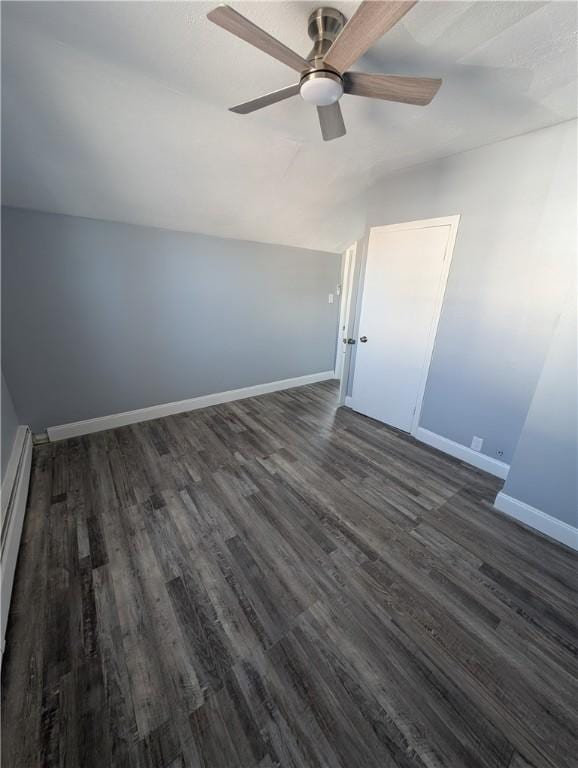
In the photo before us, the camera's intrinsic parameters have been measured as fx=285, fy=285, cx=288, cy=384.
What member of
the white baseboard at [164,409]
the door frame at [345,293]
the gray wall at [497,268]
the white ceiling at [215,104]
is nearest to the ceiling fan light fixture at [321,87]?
the white ceiling at [215,104]

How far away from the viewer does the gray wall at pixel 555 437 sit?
1689 millimetres

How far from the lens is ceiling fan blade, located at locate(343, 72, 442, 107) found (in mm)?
1231

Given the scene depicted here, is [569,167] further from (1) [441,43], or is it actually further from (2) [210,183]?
(2) [210,183]

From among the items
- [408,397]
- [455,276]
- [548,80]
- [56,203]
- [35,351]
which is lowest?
[408,397]

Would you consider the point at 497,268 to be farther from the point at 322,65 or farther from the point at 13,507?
the point at 13,507

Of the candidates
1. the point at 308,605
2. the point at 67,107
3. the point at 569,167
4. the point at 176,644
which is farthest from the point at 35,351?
the point at 569,167

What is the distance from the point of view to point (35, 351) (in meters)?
2.47

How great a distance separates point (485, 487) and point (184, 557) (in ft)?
7.46

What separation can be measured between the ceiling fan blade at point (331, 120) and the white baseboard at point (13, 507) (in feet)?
8.92

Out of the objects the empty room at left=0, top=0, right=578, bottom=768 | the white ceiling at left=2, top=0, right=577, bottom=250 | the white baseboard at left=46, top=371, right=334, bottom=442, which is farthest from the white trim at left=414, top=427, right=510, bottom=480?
the white ceiling at left=2, top=0, right=577, bottom=250

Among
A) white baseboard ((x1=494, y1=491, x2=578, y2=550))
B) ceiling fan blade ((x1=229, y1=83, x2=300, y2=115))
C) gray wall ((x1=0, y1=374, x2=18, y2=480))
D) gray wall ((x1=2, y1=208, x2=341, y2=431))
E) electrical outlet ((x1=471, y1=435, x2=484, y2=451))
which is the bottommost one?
white baseboard ((x1=494, y1=491, x2=578, y2=550))

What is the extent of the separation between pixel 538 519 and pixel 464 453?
76cm

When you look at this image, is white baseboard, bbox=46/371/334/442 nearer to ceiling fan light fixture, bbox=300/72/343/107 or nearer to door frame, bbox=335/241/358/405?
door frame, bbox=335/241/358/405

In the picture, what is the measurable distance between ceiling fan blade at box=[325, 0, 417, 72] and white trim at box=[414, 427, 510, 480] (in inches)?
107
